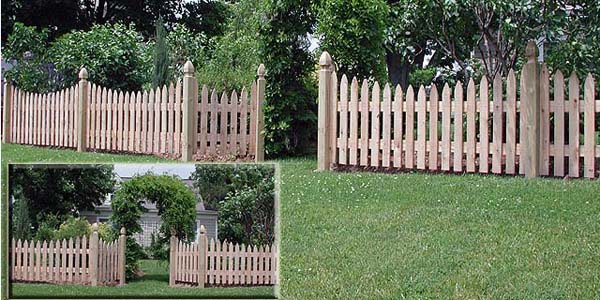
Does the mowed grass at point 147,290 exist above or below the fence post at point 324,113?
below

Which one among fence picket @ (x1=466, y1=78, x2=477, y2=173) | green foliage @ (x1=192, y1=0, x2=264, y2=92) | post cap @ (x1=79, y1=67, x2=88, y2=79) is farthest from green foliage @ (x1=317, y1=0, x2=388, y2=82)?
post cap @ (x1=79, y1=67, x2=88, y2=79)

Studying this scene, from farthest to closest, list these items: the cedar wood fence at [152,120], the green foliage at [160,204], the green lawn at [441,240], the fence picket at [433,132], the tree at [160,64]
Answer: the tree at [160,64] < the cedar wood fence at [152,120] < the fence picket at [433,132] < the green lawn at [441,240] < the green foliage at [160,204]

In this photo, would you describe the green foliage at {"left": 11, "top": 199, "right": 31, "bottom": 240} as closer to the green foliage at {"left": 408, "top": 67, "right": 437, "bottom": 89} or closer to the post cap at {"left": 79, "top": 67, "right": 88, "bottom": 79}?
the post cap at {"left": 79, "top": 67, "right": 88, "bottom": 79}

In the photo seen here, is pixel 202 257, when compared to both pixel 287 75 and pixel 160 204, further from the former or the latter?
pixel 287 75

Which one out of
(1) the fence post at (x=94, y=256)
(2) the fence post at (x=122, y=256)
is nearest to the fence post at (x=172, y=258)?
(2) the fence post at (x=122, y=256)

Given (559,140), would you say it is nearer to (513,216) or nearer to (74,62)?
(513,216)

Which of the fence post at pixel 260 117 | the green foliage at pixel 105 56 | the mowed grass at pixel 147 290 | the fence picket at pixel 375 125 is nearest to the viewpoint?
the mowed grass at pixel 147 290

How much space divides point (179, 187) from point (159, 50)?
5.73 meters

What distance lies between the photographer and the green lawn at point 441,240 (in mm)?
4023

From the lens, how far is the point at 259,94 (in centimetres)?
841

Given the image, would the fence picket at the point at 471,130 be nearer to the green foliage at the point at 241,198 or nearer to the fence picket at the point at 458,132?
the fence picket at the point at 458,132

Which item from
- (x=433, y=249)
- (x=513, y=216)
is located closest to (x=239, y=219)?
(x=433, y=249)

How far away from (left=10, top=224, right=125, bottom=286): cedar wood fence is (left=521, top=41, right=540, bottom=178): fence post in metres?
4.80

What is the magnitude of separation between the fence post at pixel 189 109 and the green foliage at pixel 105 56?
124cm
